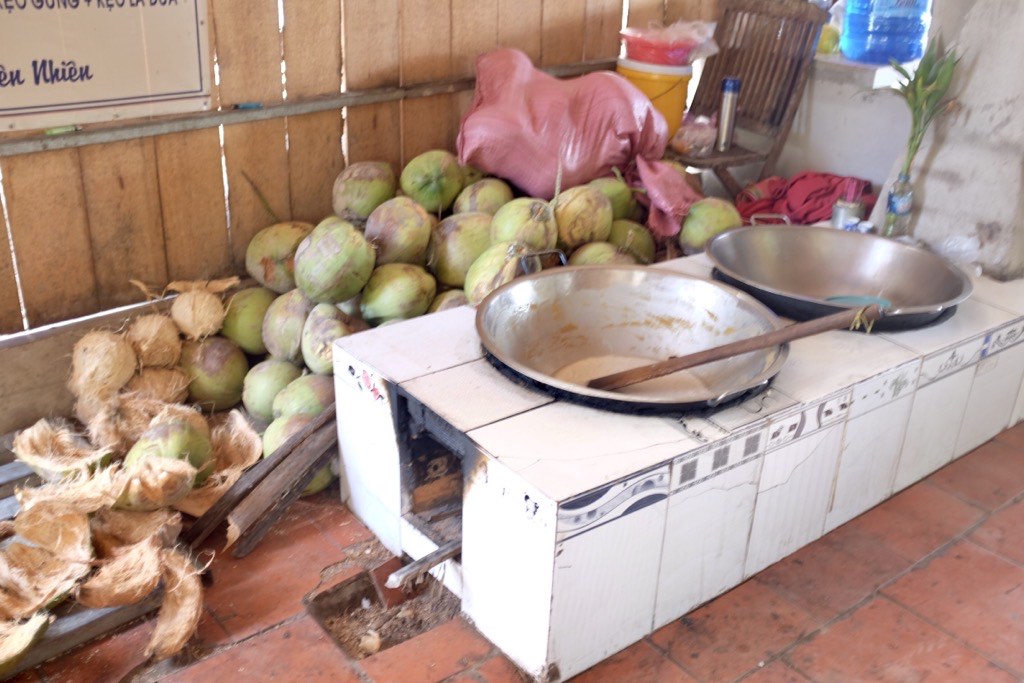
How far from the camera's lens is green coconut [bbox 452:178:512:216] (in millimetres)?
3520

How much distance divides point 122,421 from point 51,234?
0.69 metres

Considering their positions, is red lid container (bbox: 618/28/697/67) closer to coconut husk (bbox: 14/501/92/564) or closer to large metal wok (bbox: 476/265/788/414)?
large metal wok (bbox: 476/265/788/414)

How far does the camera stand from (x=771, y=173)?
4633mm

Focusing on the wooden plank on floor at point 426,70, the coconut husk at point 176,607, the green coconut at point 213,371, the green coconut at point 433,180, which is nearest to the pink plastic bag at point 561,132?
the green coconut at point 433,180

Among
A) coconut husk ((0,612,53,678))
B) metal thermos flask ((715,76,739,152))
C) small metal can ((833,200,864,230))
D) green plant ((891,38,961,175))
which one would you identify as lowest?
coconut husk ((0,612,53,678))

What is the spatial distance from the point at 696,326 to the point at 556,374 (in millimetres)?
461

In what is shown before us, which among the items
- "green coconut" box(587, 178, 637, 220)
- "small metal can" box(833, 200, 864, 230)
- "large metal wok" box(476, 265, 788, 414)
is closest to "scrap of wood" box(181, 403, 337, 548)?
"large metal wok" box(476, 265, 788, 414)

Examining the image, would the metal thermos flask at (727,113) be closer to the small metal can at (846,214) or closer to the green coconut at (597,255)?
the small metal can at (846,214)

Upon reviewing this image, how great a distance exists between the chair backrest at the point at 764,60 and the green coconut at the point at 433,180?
1.77 m

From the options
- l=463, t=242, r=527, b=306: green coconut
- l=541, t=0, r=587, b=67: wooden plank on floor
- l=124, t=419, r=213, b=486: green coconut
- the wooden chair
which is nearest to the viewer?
l=124, t=419, r=213, b=486: green coconut

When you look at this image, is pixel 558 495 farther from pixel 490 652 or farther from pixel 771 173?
pixel 771 173

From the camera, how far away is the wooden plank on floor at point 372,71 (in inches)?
142

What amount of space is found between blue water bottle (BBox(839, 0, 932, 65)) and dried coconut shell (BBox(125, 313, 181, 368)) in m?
3.39

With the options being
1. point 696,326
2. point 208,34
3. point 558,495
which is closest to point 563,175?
point 696,326
